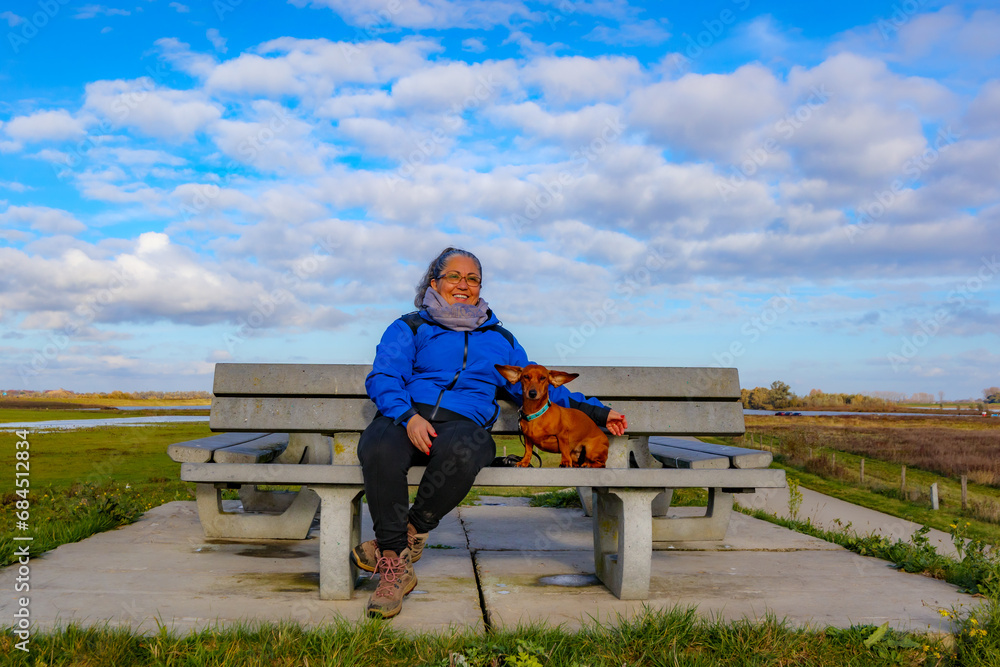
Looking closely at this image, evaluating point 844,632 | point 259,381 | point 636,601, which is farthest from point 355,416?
point 844,632

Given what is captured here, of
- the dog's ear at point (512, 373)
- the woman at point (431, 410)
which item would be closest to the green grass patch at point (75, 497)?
the woman at point (431, 410)

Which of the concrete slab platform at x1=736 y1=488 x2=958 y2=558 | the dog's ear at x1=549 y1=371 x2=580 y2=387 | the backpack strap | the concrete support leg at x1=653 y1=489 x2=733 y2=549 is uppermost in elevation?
the backpack strap

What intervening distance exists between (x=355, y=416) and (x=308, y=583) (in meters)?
0.97

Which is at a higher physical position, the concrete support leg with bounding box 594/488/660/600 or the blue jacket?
the blue jacket

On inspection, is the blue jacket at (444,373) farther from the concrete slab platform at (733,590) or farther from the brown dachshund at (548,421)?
the concrete slab platform at (733,590)

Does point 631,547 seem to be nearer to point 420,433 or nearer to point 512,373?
point 512,373

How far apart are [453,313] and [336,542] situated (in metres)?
1.36

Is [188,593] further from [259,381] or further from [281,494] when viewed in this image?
[281,494]

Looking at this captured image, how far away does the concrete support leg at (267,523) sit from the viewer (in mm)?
4559

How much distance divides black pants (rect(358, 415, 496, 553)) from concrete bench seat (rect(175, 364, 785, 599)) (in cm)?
13

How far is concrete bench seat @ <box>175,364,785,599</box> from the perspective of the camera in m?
3.16

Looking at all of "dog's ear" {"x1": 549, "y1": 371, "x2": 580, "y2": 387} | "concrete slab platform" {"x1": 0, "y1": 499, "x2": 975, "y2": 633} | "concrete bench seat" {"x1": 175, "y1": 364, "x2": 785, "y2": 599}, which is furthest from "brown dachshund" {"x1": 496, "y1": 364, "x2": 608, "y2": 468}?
"concrete slab platform" {"x1": 0, "y1": 499, "x2": 975, "y2": 633}

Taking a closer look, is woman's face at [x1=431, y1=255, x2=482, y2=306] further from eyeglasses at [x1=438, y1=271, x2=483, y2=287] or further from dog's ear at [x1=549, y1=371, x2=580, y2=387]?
dog's ear at [x1=549, y1=371, x2=580, y2=387]

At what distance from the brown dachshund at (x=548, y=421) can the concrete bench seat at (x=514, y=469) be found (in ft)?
0.86
